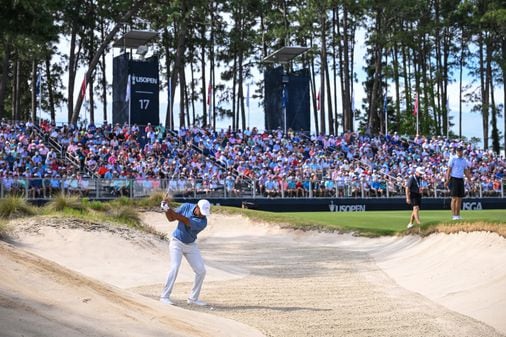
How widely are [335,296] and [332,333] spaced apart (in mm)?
3142

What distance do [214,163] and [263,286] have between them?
20.5m

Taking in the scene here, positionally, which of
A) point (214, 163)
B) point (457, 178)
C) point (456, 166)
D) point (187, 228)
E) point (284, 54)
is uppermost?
point (284, 54)

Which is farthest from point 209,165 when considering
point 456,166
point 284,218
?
point 456,166

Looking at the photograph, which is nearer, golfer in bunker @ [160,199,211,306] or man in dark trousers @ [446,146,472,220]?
golfer in bunker @ [160,199,211,306]

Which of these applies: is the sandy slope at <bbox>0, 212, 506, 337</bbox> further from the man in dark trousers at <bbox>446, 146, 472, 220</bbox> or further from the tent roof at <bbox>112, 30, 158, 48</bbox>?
the tent roof at <bbox>112, 30, 158, 48</bbox>

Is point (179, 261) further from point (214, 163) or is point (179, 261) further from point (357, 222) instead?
point (214, 163)

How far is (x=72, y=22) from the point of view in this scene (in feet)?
162

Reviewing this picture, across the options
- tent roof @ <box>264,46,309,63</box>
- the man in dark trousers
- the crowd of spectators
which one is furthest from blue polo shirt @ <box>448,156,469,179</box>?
tent roof @ <box>264,46,309,63</box>

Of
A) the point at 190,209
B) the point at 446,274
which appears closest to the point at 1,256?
the point at 190,209

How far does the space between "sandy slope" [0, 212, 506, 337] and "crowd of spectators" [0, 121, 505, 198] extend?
8.40 m

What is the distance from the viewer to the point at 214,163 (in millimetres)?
33812

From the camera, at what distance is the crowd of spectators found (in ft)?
91.6

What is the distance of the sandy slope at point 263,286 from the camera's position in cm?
736

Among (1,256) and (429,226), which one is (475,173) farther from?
(1,256)
